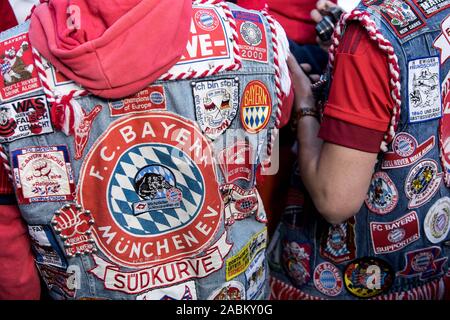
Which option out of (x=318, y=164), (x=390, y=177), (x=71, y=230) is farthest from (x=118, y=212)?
(x=390, y=177)

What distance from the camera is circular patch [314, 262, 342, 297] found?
136 cm

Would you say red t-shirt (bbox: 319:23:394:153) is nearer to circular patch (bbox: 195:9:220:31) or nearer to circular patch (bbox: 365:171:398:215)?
circular patch (bbox: 365:171:398:215)

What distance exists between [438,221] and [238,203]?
1.86 feet

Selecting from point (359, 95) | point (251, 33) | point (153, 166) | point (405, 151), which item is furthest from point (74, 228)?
point (405, 151)

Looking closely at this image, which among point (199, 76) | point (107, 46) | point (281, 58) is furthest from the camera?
point (281, 58)

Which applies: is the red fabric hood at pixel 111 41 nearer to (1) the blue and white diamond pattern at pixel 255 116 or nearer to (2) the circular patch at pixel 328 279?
(1) the blue and white diamond pattern at pixel 255 116

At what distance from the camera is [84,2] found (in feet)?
2.99

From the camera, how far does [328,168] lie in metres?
1.12

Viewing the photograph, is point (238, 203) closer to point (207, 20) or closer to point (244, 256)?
point (244, 256)

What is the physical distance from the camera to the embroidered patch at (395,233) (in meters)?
1.25

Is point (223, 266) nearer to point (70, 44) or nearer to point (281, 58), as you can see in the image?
point (281, 58)

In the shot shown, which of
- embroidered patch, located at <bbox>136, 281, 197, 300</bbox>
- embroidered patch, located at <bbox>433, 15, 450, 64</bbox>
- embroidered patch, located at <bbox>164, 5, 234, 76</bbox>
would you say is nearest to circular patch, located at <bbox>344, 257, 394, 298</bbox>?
embroidered patch, located at <bbox>136, 281, 197, 300</bbox>
